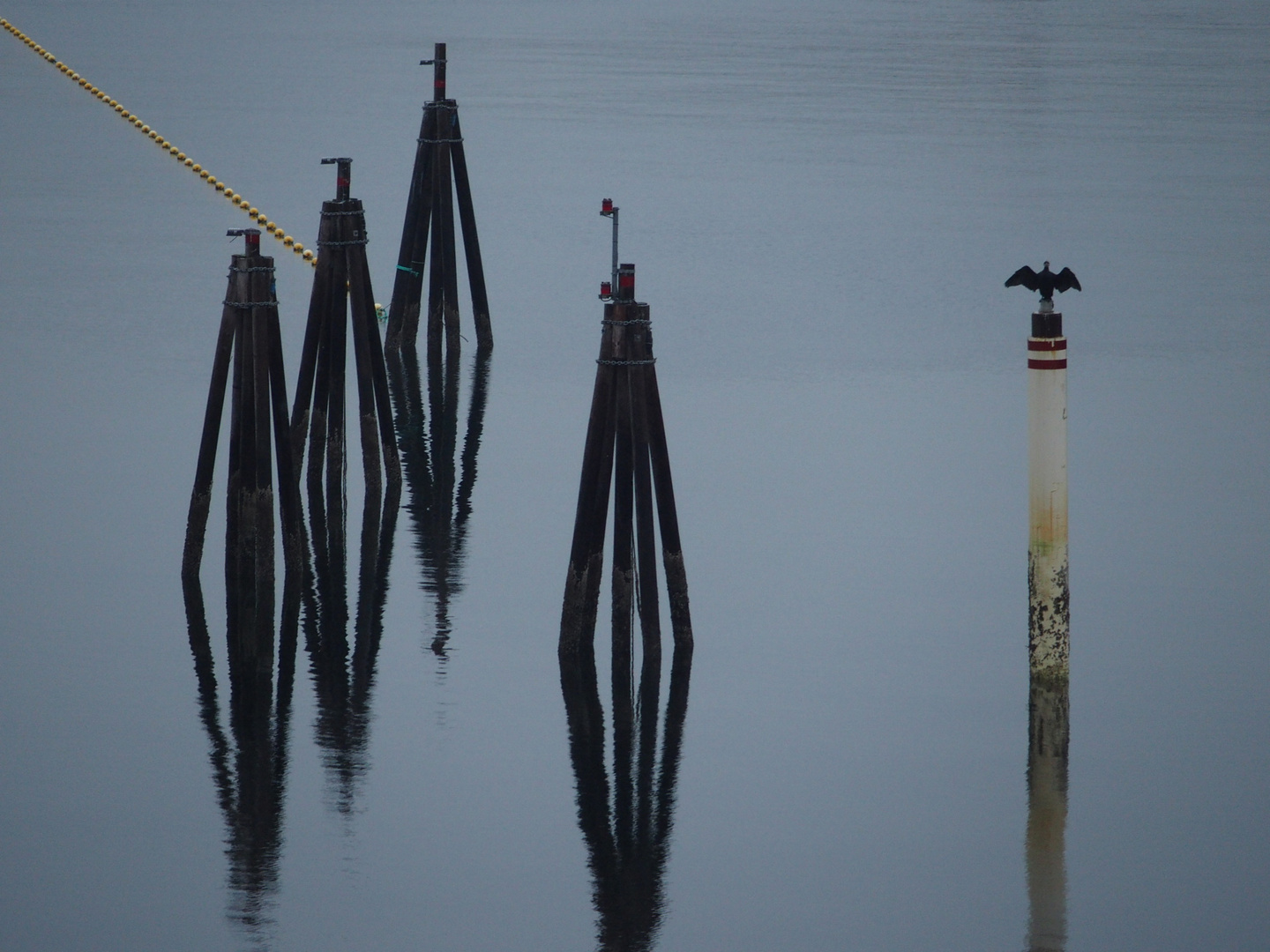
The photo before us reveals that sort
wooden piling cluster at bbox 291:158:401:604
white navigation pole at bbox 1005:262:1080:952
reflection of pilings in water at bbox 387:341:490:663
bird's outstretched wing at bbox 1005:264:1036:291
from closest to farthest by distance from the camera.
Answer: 1. white navigation pole at bbox 1005:262:1080:952
2. bird's outstretched wing at bbox 1005:264:1036:291
3. reflection of pilings in water at bbox 387:341:490:663
4. wooden piling cluster at bbox 291:158:401:604

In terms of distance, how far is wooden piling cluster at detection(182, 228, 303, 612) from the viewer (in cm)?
1284

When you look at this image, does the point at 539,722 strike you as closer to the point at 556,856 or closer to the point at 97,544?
the point at 556,856

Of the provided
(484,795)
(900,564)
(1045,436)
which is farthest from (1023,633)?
(484,795)

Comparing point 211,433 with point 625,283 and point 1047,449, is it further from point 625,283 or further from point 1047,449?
point 1047,449

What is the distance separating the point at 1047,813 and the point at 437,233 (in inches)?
443

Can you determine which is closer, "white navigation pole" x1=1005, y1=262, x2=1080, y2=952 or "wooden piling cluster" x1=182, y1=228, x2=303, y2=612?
"white navigation pole" x1=1005, y1=262, x2=1080, y2=952

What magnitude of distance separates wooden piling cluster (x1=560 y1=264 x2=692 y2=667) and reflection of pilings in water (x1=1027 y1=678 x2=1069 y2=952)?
2.39 meters

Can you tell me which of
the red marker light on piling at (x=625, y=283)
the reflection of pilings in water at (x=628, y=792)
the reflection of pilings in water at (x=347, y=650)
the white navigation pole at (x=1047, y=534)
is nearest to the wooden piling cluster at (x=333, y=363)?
the reflection of pilings in water at (x=347, y=650)

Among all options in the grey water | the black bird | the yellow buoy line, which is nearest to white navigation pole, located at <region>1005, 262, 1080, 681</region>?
the black bird

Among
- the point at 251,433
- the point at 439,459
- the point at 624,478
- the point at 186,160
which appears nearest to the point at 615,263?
the point at 624,478

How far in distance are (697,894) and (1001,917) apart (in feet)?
5.09

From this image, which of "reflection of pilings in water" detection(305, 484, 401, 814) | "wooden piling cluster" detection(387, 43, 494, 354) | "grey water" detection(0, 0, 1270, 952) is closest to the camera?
"grey water" detection(0, 0, 1270, 952)

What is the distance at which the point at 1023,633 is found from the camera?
539 inches

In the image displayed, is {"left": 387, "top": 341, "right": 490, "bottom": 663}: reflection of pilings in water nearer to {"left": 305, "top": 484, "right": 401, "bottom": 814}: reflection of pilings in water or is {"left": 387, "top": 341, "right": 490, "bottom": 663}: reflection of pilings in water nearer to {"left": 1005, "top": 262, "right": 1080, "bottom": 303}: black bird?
{"left": 305, "top": 484, "right": 401, "bottom": 814}: reflection of pilings in water
